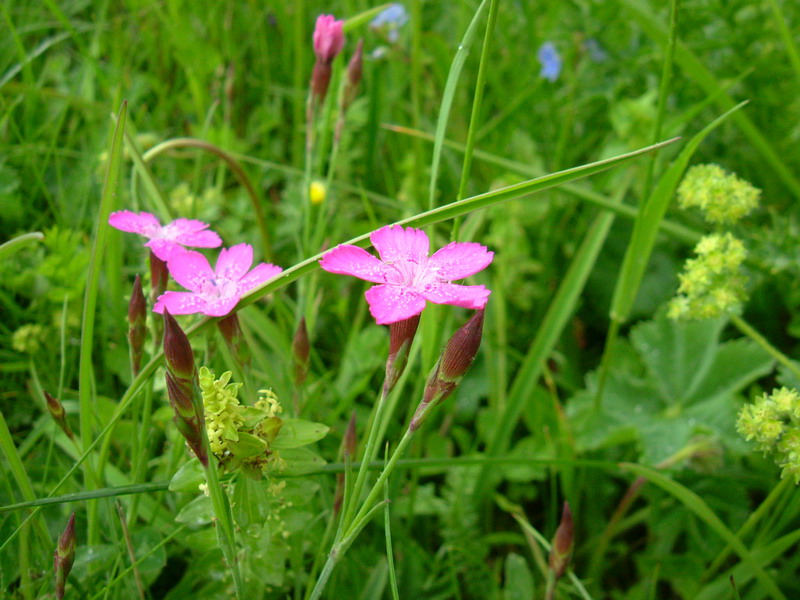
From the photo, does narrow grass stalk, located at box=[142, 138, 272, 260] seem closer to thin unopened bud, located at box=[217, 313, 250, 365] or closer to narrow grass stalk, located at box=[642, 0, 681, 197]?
thin unopened bud, located at box=[217, 313, 250, 365]

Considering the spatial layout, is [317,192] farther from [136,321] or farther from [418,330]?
[136,321]

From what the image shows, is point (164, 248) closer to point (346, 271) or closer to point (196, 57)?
point (346, 271)

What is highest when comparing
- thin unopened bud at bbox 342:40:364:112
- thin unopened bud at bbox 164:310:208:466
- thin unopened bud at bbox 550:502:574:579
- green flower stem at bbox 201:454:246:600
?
thin unopened bud at bbox 342:40:364:112

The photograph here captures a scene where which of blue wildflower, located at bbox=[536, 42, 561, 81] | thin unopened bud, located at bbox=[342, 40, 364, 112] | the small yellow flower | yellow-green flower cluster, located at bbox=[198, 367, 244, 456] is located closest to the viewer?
yellow-green flower cluster, located at bbox=[198, 367, 244, 456]

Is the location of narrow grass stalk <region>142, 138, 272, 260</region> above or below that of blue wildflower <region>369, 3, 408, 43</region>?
below

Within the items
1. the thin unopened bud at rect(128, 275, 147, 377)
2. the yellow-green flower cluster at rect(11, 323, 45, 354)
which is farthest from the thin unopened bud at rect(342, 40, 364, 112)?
the yellow-green flower cluster at rect(11, 323, 45, 354)

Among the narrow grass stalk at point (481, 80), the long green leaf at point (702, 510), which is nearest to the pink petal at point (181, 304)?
the narrow grass stalk at point (481, 80)
